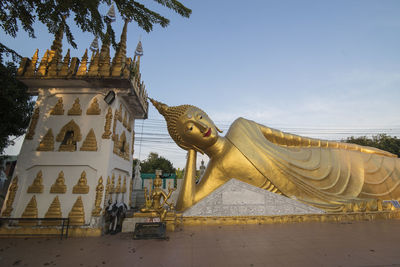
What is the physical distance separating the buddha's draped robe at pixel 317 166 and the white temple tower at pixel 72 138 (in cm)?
437

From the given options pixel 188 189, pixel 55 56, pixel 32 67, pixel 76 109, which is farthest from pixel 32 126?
pixel 188 189

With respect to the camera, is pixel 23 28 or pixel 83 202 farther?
pixel 83 202

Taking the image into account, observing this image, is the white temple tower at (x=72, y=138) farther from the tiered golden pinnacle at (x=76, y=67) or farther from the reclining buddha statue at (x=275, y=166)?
the reclining buddha statue at (x=275, y=166)

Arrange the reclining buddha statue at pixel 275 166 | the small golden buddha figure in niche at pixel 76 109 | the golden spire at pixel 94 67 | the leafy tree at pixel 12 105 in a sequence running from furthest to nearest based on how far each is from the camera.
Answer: the leafy tree at pixel 12 105
the reclining buddha statue at pixel 275 166
the small golden buddha figure in niche at pixel 76 109
the golden spire at pixel 94 67

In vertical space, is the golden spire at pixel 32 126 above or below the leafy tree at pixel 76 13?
below

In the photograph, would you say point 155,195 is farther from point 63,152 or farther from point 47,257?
point 63,152

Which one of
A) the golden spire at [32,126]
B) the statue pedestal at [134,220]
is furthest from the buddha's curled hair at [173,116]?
the golden spire at [32,126]

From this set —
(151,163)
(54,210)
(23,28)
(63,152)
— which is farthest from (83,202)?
(151,163)

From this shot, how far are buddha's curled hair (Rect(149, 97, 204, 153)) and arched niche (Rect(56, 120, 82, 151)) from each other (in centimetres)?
277

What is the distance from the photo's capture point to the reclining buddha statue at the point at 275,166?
7.04m

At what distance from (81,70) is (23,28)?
184 cm

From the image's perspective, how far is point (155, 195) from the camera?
5.75 m

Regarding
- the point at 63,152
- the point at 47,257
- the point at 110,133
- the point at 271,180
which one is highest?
the point at 110,133

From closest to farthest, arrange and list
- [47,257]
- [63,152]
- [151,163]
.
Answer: [47,257] < [63,152] < [151,163]
